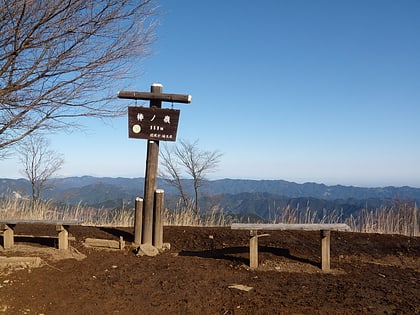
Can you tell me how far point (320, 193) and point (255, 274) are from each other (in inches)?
5420

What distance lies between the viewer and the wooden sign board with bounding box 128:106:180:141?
6.50 m

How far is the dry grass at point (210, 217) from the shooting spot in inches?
349

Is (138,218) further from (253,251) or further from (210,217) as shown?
(210,217)

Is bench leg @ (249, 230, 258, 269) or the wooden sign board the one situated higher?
the wooden sign board

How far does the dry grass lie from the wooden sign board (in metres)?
3.04

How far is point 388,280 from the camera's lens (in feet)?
15.9

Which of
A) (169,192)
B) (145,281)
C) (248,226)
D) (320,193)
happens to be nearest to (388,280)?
(248,226)

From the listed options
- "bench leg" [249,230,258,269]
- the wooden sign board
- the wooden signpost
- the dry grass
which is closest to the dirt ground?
"bench leg" [249,230,258,269]

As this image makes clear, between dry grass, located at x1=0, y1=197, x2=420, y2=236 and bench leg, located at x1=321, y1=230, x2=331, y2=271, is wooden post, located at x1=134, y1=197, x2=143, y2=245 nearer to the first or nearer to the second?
dry grass, located at x1=0, y1=197, x2=420, y2=236

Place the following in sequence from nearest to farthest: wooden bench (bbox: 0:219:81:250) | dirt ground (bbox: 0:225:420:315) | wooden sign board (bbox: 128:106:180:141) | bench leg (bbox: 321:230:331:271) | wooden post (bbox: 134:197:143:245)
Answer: dirt ground (bbox: 0:225:420:315) < bench leg (bbox: 321:230:331:271) < wooden bench (bbox: 0:219:81:250) < wooden sign board (bbox: 128:106:180:141) < wooden post (bbox: 134:197:143:245)

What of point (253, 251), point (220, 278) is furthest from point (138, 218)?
point (220, 278)

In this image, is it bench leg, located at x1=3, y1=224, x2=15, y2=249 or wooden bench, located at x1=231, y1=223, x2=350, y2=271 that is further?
bench leg, located at x1=3, y1=224, x2=15, y2=249

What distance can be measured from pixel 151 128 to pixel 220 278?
277cm

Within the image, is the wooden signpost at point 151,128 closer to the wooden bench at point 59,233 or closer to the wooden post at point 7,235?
the wooden bench at point 59,233
